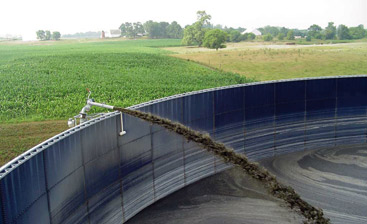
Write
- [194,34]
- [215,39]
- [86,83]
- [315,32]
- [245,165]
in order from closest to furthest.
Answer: [245,165]
[86,83]
[215,39]
[194,34]
[315,32]

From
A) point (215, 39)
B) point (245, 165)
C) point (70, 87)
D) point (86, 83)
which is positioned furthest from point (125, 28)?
point (245, 165)

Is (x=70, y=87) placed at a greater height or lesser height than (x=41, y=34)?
lesser

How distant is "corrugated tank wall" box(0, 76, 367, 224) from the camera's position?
7.28 metres

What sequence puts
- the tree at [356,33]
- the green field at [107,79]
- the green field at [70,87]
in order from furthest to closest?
1. the tree at [356,33]
2. the green field at [107,79]
3. the green field at [70,87]

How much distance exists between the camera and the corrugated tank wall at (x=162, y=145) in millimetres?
7277

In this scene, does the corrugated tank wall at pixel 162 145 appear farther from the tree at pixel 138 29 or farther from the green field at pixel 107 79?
→ the tree at pixel 138 29

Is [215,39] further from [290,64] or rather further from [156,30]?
[156,30]

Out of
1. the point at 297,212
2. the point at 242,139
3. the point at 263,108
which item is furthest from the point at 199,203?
the point at 263,108

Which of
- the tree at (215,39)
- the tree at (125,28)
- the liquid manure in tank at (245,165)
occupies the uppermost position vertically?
the tree at (125,28)

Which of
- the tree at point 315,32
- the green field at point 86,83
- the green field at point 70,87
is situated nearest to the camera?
the green field at point 70,87

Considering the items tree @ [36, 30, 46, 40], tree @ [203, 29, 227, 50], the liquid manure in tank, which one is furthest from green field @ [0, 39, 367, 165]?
tree @ [36, 30, 46, 40]

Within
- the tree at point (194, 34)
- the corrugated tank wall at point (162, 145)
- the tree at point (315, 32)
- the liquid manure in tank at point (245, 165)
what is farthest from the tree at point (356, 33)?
the liquid manure in tank at point (245, 165)

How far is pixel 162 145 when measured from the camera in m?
11.7

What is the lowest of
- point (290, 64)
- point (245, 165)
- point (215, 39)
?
point (245, 165)
